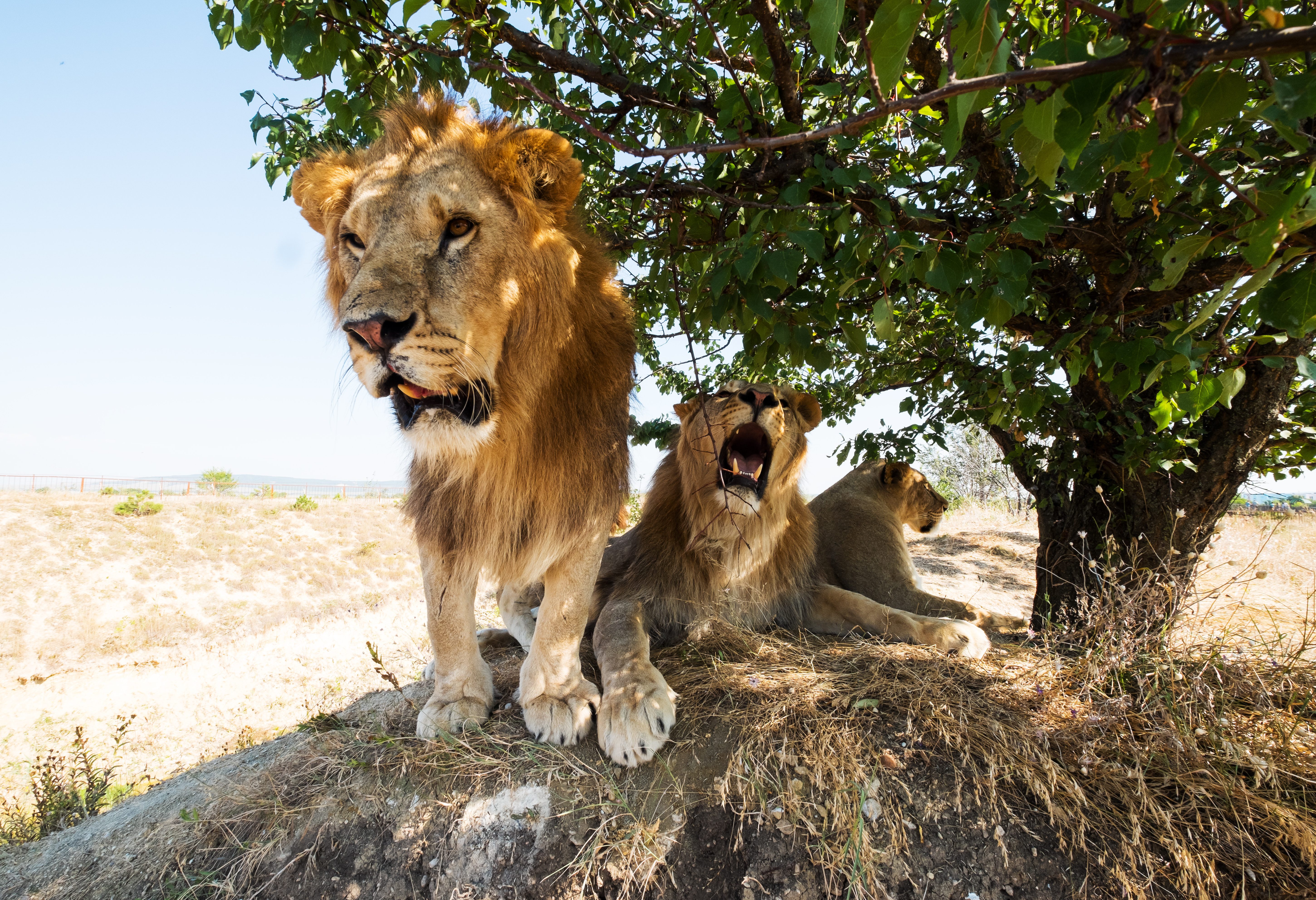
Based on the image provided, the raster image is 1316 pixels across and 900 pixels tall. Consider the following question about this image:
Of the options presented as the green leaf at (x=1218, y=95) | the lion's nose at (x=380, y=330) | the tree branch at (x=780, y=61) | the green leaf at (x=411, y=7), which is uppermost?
the tree branch at (x=780, y=61)

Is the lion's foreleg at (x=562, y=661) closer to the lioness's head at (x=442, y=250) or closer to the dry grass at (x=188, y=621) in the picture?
the lioness's head at (x=442, y=250)

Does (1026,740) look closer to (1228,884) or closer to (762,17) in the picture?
(1228,884)

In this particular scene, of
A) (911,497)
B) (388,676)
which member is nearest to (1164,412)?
(911,497)

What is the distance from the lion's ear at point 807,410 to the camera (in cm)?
348

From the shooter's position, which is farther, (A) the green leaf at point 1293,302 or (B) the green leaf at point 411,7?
(B) the green leaf at point 411,7

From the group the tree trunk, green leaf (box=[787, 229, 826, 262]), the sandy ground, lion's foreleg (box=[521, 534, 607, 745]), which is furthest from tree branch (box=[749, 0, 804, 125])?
the sandy ground

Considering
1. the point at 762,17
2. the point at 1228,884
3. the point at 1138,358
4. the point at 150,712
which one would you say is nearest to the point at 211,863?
the point at 1228,884

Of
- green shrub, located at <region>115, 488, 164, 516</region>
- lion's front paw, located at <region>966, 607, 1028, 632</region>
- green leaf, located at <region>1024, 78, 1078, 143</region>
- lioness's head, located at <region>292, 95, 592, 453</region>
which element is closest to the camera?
green leaf, located at <region>1024, 78, 1078, 143</region>

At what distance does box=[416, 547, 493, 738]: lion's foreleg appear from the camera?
2.88m

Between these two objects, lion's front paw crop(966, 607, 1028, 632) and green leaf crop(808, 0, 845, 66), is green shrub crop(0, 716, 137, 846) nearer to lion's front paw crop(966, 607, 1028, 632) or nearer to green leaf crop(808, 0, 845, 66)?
lion's front paw crop(966, 607, 1028, 632)

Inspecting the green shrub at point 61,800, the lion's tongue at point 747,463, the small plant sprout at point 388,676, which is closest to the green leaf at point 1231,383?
the lion's tongue at point 747,463

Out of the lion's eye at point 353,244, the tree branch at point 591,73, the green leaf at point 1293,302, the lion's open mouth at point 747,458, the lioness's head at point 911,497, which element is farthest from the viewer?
the lioness's head at point 911,497

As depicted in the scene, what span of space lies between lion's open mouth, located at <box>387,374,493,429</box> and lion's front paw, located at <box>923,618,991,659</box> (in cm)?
232

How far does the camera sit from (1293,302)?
1.46 meters
